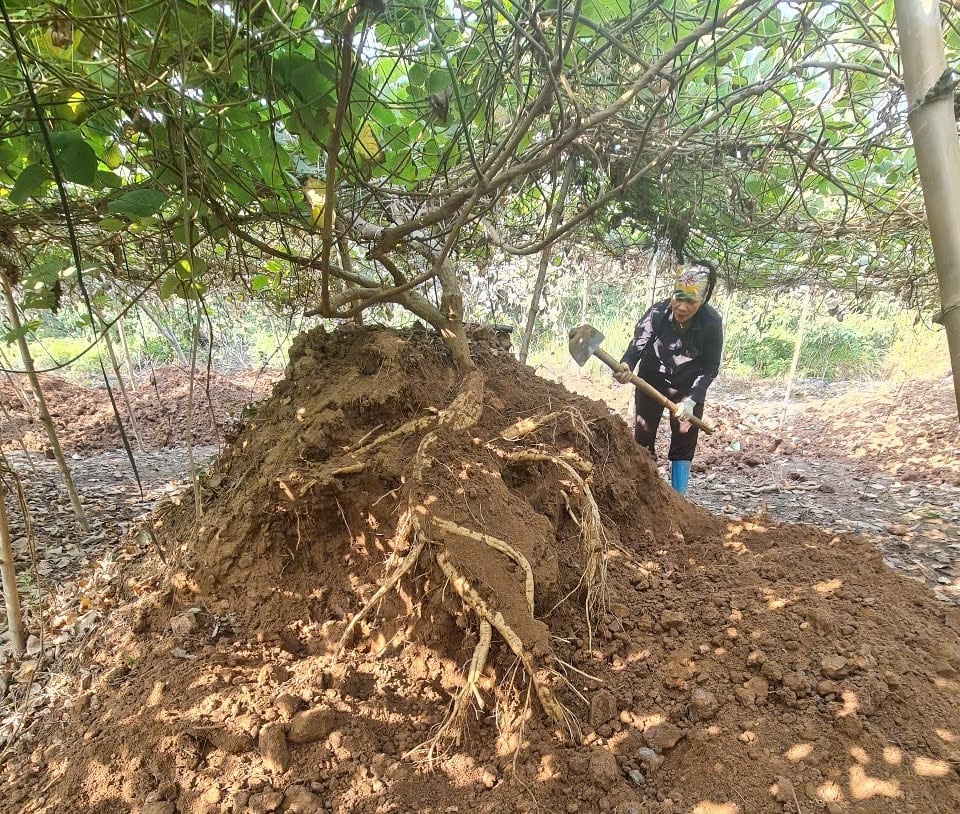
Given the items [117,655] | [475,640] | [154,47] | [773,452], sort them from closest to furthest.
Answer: [154,47] → [475,640] → [117,655] → [773,452]

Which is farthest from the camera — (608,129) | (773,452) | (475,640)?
(773,452)

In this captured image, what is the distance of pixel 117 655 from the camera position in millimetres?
1831

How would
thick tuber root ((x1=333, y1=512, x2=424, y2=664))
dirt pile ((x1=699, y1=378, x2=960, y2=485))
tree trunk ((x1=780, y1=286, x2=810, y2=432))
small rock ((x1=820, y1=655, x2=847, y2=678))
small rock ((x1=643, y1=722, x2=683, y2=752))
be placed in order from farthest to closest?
tree trunk ((x1=780, y1=286, x2=810, y2=432)) < dirt pile ((x1=699, y1=378, x2=960, y2=485)) < thick tuber root ((x1=333, y1=512, x2=424, y2=664)) < small rock ((x1=820, y1=655, x2=847, y2=678)) < small rock ((x1=643, y1=722, x2=683, y2=752))

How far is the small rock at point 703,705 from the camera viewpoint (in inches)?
58.4

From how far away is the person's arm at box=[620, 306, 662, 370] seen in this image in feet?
12.6

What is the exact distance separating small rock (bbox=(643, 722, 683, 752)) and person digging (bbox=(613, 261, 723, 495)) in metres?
2.21

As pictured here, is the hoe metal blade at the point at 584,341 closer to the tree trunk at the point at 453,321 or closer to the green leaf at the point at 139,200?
the tree trunk at the point at 453,321

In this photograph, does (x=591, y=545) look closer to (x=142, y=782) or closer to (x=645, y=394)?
(x=142, y=782)

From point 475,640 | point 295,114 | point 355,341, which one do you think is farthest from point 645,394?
point 295,114

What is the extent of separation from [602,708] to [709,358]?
287 centimetres

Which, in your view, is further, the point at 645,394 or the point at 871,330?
the point at 871,330

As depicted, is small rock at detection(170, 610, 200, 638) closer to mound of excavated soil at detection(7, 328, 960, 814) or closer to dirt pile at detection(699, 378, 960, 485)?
mound of excavated soil at detection(7, 328, 960, 814)

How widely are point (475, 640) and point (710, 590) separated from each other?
44.1 inches

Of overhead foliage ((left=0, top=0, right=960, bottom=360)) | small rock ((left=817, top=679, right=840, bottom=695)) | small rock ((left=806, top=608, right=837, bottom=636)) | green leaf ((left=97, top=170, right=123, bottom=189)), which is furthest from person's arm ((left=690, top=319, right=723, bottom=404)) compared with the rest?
green leaf ((left=97, top=170, right=123, bottom=189))
